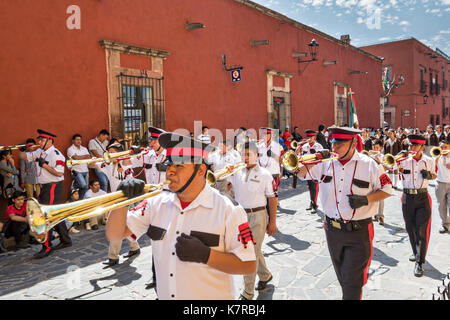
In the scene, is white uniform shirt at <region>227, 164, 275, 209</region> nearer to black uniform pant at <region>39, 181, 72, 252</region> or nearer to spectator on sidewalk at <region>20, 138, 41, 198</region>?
black uniform pant at <region>39, 181, 72, 252</region>

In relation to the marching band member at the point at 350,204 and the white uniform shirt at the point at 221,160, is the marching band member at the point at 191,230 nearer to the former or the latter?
the marching band member at the point at 350,204

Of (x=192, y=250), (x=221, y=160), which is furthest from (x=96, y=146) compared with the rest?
(x=192, y=250)

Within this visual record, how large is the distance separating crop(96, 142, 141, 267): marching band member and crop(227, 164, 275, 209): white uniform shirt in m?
1.64

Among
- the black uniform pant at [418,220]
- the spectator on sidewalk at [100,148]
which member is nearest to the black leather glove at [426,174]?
the black uniform pant at [418,220]

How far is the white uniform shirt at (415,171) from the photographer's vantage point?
5.54 meters

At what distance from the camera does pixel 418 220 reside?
5.36 metres

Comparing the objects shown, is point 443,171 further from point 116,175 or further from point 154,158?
point 116,175

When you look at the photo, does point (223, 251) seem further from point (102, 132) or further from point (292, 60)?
point (292, 60)

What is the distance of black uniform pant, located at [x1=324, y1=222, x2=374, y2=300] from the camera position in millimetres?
3527

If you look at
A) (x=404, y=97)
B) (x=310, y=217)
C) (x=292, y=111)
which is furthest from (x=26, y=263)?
(x=404, y=97)

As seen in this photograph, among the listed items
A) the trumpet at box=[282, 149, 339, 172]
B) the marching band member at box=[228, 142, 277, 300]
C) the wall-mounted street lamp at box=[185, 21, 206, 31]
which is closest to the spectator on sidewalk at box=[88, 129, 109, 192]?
the wall-mounted street lamp at box=[185, 21, 206, 31]

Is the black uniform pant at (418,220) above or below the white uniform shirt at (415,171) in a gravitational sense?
below

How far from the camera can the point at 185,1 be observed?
11.9 metres

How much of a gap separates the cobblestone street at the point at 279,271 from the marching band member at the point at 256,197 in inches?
17.9
